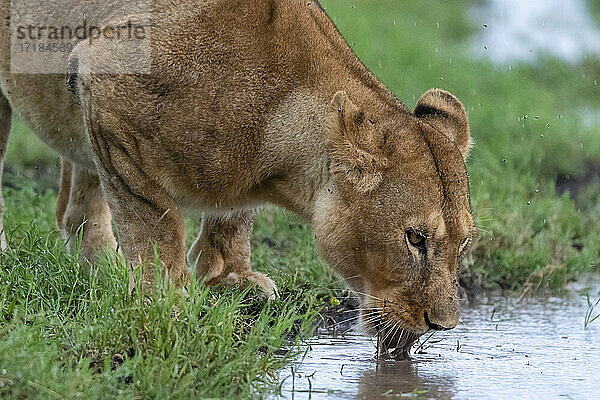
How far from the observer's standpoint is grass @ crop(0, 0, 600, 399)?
3941 mm

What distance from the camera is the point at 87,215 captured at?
6402mm

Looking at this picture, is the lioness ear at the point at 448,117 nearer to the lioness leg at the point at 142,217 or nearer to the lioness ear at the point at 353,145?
the lioness ear at the point at 353,145

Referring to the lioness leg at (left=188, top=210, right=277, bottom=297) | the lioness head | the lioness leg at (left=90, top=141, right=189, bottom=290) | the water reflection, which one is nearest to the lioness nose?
the lioness head

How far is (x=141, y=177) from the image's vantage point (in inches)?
199

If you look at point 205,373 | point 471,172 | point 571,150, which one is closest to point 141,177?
point 205,373

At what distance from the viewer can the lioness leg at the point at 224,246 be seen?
19.9 feet

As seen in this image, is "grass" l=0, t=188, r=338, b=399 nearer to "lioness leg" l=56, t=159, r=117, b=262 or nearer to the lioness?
the lioness

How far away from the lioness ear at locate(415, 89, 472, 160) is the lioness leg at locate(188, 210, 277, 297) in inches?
53.0

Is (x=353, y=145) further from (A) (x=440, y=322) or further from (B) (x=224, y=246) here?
(B) (x=224, y=246)

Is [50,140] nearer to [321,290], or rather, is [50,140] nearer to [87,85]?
[87,85]

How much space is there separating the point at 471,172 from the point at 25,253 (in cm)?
426

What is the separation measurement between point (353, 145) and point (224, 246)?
171cm

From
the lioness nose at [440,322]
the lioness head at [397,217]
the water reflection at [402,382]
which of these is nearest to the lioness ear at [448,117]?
the lioness head at [397,217]

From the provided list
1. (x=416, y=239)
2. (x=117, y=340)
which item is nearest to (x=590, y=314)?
(x=416, y=239)
